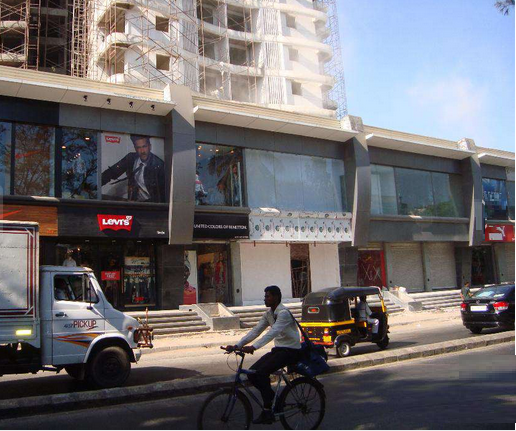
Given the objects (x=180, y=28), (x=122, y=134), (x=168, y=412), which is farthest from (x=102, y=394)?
(x=180, y=28)

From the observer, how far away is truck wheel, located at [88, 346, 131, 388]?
8773mm

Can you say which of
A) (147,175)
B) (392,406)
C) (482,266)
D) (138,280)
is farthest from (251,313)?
(482,266)

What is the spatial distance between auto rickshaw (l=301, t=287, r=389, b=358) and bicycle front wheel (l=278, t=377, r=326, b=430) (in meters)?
5.94

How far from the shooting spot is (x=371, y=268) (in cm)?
2920

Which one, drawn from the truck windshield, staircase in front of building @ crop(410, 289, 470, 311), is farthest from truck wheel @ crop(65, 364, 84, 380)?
staircase in front of building @ crop(410, 289, 470, 311)

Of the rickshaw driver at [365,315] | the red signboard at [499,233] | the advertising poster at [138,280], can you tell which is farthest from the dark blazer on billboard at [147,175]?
the red signboard at [499,233]

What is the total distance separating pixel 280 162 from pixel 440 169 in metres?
12.7

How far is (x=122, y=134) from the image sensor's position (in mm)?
20984

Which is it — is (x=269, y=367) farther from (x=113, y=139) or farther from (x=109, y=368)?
(x=113, y=139)

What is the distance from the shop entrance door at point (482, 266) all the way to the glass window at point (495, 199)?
260cm

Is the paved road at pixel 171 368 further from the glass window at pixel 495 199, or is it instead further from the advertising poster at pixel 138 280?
the glass window at pixel 495 199

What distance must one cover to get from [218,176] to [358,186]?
810 cm

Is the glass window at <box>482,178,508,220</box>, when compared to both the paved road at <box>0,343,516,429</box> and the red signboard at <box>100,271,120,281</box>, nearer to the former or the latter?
the red signboard at <box>100,271,120,281</box>

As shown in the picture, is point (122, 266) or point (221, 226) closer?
point (122, 266)
